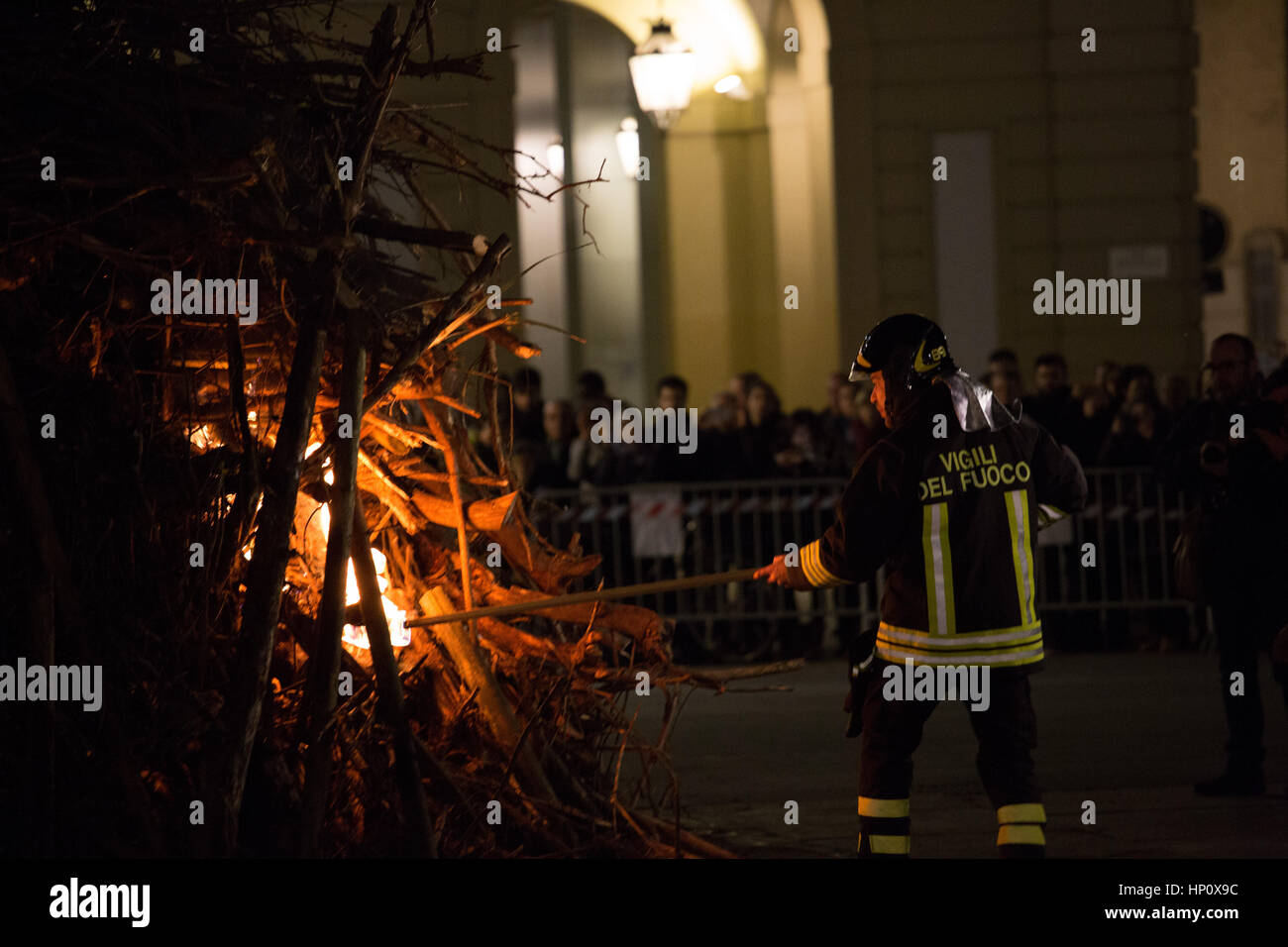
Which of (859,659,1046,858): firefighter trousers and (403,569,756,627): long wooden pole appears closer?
(859,659,1046,858): firefighter trousers

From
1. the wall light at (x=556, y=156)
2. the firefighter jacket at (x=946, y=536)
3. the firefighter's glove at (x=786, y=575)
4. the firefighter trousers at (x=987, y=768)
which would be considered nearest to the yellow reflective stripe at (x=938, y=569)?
the firefighter jacket at (x=946, y=536)

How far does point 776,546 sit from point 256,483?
22.4 ft

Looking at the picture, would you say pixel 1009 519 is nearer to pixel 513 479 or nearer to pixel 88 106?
pixel 513 479

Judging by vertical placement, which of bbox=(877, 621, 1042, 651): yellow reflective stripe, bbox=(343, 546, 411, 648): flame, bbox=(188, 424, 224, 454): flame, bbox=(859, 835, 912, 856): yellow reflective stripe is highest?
bbox=(188, 424, 224, 454): flame

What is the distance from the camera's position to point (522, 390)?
1288 centimetres

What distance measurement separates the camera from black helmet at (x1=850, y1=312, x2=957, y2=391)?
215 inches

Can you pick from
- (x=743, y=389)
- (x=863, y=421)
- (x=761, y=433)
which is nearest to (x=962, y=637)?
(x=863, y=421)

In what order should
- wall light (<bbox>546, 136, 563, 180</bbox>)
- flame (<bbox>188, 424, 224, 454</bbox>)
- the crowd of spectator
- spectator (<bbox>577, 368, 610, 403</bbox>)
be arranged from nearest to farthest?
flame (<bbox>188, 424, 224, 454</bbox>) → the crowd of spectator → spectator (<bbox>577, 368, 610, 403</bbox>) → wall light (<bbox>546, 136, 563, 180</bbox>)

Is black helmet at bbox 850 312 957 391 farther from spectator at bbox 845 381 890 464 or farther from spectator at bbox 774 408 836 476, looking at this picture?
spectator at bbox 774 408 836 476

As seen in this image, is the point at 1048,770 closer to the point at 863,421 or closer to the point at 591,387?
the point at 863,421

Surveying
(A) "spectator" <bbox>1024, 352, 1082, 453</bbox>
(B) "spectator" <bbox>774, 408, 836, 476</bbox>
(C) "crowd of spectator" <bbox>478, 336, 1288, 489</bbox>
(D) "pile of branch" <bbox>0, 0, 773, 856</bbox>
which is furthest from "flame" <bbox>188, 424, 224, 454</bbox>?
(A) "spectator" <bbox>1024, 352, 1082, 453</bbox>

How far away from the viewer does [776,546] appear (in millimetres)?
12250

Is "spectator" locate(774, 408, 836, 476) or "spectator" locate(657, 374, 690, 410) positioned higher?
"spectator" locate(657, 374, 690, 410)
